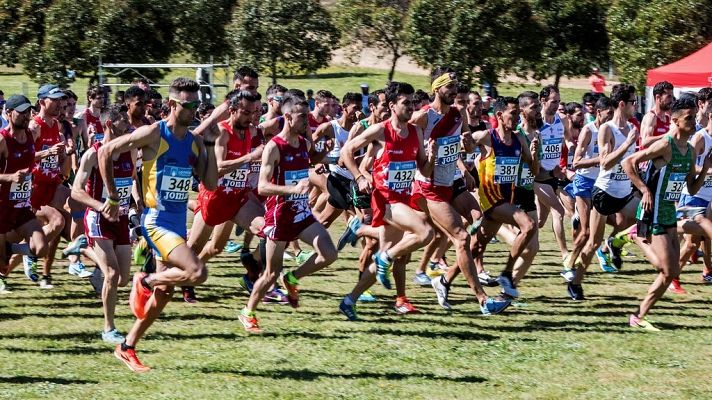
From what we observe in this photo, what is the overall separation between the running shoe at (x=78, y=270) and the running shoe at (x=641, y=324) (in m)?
6.25

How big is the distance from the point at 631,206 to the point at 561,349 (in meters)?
4.02

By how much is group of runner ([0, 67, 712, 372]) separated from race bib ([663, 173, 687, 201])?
0.04 feet

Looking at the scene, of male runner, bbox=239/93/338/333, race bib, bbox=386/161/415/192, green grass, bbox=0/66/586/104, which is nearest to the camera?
male runner, bbox=239/93/338/333

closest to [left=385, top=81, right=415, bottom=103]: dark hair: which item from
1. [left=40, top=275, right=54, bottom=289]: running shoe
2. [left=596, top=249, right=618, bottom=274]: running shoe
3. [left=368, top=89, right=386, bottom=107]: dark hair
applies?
[left=368, top=89, right=386, bottom=107]: dark hair

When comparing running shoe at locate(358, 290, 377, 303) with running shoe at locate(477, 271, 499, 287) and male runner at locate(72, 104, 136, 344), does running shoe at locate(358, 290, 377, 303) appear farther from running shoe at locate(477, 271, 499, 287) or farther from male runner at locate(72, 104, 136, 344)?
male runner at locate(72, 104, 136, 344)

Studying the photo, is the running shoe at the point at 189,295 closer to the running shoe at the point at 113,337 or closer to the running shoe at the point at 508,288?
the running shoe at the point at 113,337

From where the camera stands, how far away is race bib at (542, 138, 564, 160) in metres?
15.1

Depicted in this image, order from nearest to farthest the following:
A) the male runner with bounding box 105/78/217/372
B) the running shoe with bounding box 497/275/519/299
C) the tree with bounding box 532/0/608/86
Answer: the male runner with bounding box 105/78/217/372, the running shoe with bounding box 497/275/519/299, the tree with bounding box 532/0/608/86

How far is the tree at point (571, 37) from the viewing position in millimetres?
39969

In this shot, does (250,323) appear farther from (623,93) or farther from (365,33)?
(365,33)

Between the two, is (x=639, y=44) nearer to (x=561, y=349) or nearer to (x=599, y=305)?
(x=599, y=305)

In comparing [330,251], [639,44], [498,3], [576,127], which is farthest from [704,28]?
[330,251]

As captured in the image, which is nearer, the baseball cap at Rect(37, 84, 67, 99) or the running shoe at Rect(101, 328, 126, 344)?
the running shoe at Rect(101, 328, 126, 344)

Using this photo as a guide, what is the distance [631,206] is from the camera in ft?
43.1
